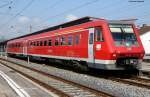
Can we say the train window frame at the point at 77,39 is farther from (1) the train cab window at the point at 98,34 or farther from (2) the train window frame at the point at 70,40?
(1) the train cab window at the point at 98,34

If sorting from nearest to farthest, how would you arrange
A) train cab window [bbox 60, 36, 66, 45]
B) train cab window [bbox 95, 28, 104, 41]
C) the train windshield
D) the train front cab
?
1. the train front cab
2. the train windshield
3. train cab window [bbox 95, 28, 104, 41]
4. train cab window [bbox 60, 36, 66, 45]

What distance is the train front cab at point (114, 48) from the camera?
1727 centimetres

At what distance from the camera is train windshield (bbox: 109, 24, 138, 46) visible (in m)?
18.0

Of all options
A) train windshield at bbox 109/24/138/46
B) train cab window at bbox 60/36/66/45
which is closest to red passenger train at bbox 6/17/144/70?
train windshield at bbox 109/24/138/46

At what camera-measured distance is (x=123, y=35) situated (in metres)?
18.2

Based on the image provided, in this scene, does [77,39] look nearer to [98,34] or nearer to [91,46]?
[91,46]

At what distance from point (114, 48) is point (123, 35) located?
1220 millimetres

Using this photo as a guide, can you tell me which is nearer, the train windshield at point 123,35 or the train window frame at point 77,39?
the train windshield at point 123,35

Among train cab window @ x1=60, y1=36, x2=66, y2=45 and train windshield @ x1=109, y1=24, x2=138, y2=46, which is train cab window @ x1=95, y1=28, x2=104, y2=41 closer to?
train windshield @ x1=109, y1=24, x2=138, y2=46

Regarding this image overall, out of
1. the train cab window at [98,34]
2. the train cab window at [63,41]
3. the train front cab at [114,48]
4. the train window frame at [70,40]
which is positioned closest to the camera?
the train front cab at [114,48]

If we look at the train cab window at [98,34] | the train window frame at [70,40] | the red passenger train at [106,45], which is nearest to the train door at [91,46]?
the red passenger train at [106,45]

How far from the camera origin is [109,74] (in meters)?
20.3

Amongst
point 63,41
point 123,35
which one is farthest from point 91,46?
point 63,41

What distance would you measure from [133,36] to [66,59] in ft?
20.9
